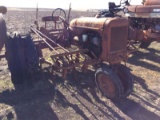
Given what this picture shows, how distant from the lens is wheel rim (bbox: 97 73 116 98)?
5051 mm

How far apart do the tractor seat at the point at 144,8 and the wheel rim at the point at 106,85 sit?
15.0ft

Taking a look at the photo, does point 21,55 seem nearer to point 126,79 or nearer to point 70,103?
point 70,103

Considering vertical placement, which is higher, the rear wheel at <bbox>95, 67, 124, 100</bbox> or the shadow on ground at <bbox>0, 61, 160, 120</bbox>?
the rear wheel at <bbox>95, 67, 124, 100</bbox>

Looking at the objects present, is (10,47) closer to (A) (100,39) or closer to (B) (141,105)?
(A) (100,39)

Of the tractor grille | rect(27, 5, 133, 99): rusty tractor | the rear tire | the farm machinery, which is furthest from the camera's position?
the farm machinery

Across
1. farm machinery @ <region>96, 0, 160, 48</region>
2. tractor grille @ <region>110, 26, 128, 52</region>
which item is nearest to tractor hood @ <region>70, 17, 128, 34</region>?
tractor grille @ <region>110, 26, 128, 52</region>

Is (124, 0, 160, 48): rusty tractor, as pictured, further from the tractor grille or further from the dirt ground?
the tractor grille

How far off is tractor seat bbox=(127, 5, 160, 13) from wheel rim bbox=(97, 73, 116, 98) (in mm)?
4567

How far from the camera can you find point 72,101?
16.9 ft

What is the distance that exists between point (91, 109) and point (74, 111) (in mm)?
330

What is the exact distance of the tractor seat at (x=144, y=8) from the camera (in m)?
8.82

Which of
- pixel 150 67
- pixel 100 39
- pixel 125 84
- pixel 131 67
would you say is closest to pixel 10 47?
pixel 100 39

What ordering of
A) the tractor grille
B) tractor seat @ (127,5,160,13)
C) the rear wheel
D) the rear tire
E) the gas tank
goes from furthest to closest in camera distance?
1. the gas tank
2. tractor seat @ (127,5,160,13)
3. the rear tire
4. the tractor grille
5. the rear wheel

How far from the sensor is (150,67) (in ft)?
25.1
